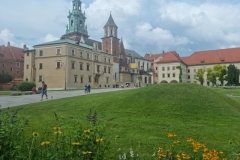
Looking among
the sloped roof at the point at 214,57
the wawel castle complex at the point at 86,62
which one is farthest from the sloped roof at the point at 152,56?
the sloped roof at the point at 214,57

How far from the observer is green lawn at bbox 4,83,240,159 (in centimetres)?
744

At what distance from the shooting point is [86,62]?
64.6 meters

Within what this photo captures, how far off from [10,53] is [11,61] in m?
4.02

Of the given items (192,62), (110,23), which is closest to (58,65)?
(110,23)

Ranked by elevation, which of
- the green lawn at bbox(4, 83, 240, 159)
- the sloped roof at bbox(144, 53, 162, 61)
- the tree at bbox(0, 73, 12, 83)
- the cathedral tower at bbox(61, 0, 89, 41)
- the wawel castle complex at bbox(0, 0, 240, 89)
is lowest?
the green lawn at bbox(4, 83, 240, 159)

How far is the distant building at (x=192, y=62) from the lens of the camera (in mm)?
88312

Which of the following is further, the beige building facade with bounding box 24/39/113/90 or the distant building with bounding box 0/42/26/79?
the distant building with bounding box 0/42/26/79

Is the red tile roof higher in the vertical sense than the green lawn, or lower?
higher

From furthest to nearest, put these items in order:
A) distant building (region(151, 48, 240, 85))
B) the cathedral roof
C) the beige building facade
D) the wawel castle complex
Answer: the cathedral roof < distant building (region(151, 48, 240, 85)) < the wawel castle complex < the beige building facade

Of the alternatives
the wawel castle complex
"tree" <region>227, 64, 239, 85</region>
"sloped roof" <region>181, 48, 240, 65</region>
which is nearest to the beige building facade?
the wawel castle complex

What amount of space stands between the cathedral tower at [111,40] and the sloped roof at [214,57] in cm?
2969

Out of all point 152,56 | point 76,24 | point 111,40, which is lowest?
point 152,56

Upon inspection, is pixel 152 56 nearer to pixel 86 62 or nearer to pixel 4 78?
pixel 86 62

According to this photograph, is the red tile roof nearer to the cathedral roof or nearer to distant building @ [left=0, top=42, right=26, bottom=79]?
distant building @ [left=0, top=42, right=26, bottom=79]
